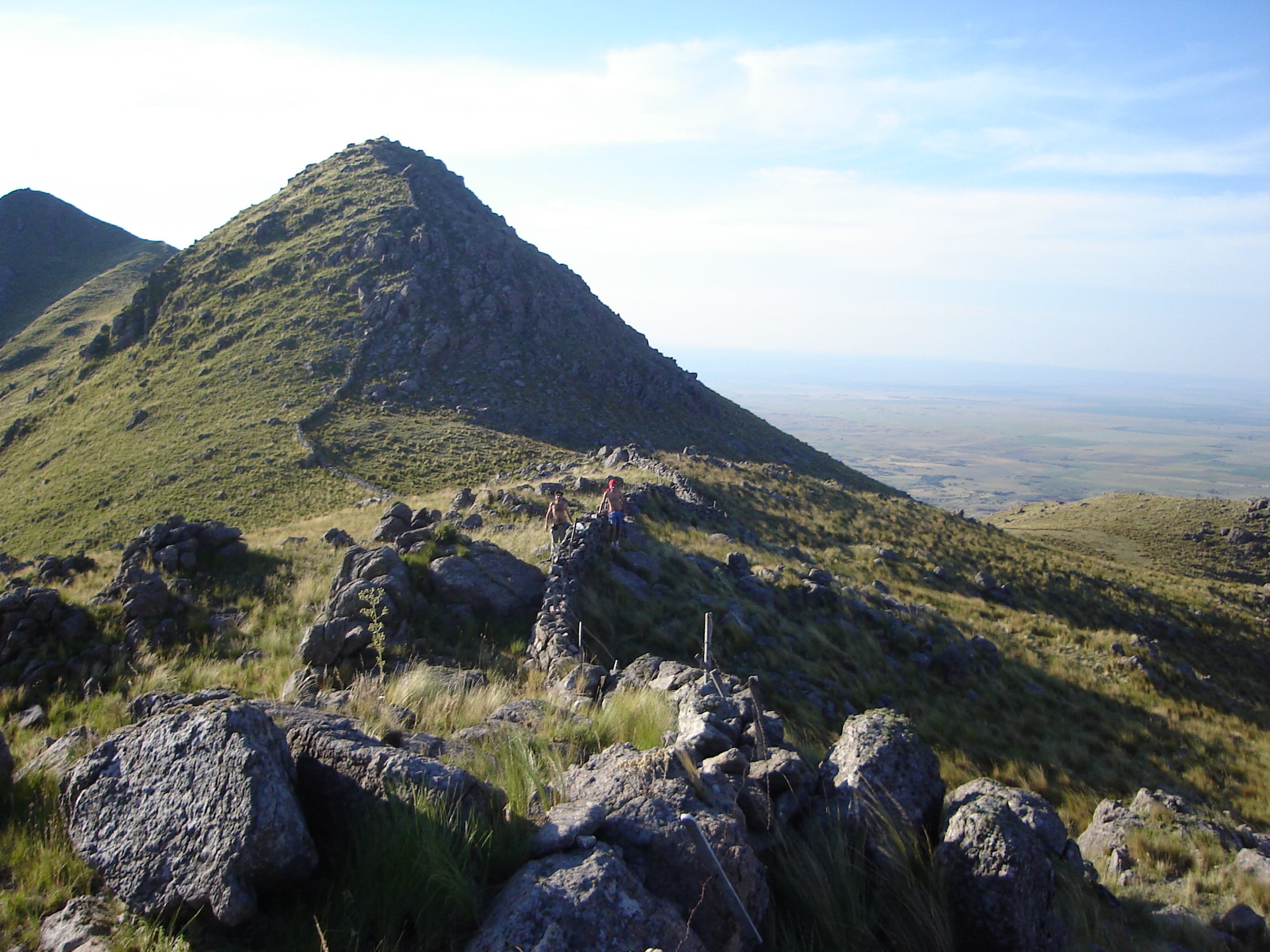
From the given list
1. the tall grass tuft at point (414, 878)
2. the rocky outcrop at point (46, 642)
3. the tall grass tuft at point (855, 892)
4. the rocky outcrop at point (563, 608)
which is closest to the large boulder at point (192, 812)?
the tall grass tuft at point (414, 878)

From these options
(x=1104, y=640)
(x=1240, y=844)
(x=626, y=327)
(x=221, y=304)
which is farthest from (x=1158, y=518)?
(x=221, y=304)

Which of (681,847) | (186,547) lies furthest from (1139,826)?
(186,547)

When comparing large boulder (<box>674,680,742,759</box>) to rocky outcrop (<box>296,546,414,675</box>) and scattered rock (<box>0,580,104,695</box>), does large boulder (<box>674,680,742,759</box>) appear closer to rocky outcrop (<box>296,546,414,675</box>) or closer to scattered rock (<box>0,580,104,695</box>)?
rocky outcrop (<box>296,546,414,675</box>)

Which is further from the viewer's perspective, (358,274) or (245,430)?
(358,274)

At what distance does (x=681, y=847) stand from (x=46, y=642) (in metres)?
9.82

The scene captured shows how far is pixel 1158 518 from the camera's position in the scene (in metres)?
53.1

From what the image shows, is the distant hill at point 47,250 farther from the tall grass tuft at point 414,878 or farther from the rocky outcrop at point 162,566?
the tall grass tuft at point 414,878

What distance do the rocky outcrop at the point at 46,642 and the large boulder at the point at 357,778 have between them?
20.2ft

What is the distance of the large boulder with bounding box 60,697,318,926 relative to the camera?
3.04 m

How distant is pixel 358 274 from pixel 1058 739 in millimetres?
52992

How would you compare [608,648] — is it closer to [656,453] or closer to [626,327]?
[656,453]

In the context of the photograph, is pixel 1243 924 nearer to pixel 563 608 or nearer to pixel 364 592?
pixel 563 608

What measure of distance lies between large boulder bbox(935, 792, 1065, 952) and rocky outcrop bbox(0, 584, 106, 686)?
9.30 meters

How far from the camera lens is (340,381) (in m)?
44.2
